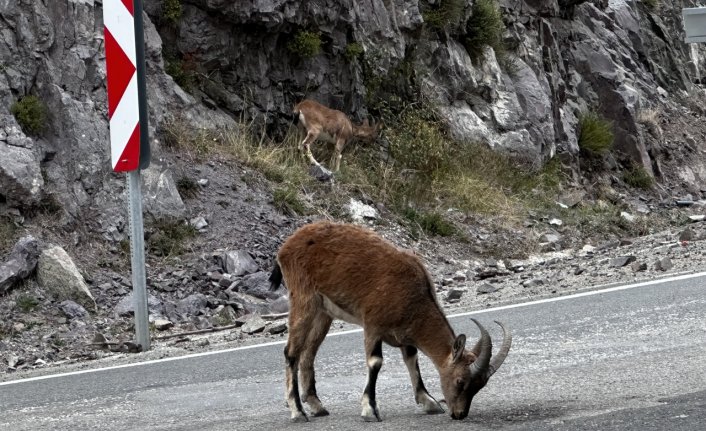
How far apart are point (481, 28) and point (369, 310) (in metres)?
17.5

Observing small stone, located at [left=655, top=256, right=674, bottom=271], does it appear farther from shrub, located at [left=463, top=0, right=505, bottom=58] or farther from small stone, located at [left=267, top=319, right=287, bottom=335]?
shrub, located at [left=463, top=0, right=505, bottom=58]

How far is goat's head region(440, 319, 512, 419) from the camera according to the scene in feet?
21.1

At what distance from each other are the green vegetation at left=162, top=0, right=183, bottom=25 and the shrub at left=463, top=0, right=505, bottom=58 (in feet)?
23.6

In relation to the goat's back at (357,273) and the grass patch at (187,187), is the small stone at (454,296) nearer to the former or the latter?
the grass patch at (187,187)

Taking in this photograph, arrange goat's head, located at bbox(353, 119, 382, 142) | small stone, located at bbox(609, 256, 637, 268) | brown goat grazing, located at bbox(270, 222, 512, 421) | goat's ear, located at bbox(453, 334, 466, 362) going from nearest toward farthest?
goat's ear, located at bbox(453, 334, 466, 362) < brown goat grazing, located at bbox(270, 222, 512, 421) < small stone, located at bbox(609, 256, 637, 268) < goat's head, located at bbox(353, 119, 382, 142)

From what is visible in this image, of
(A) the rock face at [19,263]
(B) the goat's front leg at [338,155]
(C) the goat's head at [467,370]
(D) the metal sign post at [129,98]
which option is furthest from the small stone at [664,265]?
(B) the goat's front leg at [338,155]

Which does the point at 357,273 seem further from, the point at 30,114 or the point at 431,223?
the point at 431,223

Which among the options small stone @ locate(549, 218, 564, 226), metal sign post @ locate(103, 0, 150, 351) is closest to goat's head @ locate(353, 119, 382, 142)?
small stone @ locate(549, 218, 564, 226)

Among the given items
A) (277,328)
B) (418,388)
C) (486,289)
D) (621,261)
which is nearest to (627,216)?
(621,261)

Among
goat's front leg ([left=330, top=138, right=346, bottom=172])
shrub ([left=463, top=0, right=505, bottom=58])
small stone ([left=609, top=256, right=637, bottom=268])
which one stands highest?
shrub ([left=463, top=0, right=505, bottom=58])

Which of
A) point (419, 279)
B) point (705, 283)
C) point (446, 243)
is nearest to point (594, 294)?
point (705, 283)

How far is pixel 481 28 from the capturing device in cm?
2361

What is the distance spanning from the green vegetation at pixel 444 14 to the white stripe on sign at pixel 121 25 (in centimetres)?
1226

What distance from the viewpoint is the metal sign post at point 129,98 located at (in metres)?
11.0
